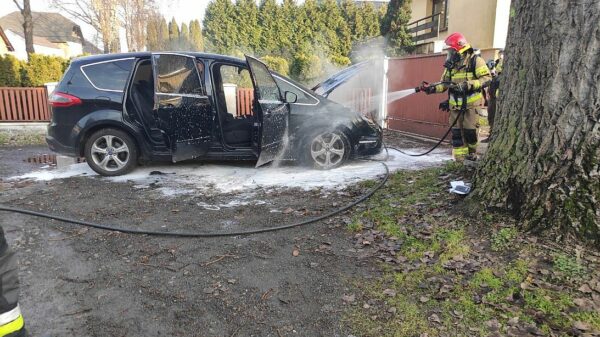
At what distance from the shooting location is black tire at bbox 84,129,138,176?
6.00m

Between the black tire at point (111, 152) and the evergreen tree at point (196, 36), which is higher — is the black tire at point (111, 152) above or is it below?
below

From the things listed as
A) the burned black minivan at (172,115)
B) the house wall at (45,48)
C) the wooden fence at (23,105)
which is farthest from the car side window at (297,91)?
the house wall at (45,48)

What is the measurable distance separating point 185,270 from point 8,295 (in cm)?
150

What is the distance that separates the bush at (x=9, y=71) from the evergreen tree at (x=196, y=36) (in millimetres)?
15727

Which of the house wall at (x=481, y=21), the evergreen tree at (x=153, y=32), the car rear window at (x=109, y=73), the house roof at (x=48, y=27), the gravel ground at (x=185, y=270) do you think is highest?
the house roof at (x=48, y=27)

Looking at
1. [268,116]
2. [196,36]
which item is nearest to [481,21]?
[268,116]

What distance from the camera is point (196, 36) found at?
95.0ft

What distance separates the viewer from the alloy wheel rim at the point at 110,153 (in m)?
6.04

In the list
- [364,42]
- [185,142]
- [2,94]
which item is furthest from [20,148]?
[364,42]

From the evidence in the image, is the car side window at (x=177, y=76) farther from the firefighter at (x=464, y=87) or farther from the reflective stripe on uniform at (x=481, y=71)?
the reflective stripe on uniform at (x=481, y=71)

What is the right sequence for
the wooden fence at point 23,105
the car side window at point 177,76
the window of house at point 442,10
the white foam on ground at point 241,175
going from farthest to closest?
the window of house at point 442,10 → the wooden fence at point 23,105 → the car side window at point 177,76 → the white foam on ground at point 241,175

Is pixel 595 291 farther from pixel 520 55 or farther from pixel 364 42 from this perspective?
pixel 364 42

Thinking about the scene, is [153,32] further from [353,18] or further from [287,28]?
[353,18]

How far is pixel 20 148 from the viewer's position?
9141 millimetres
